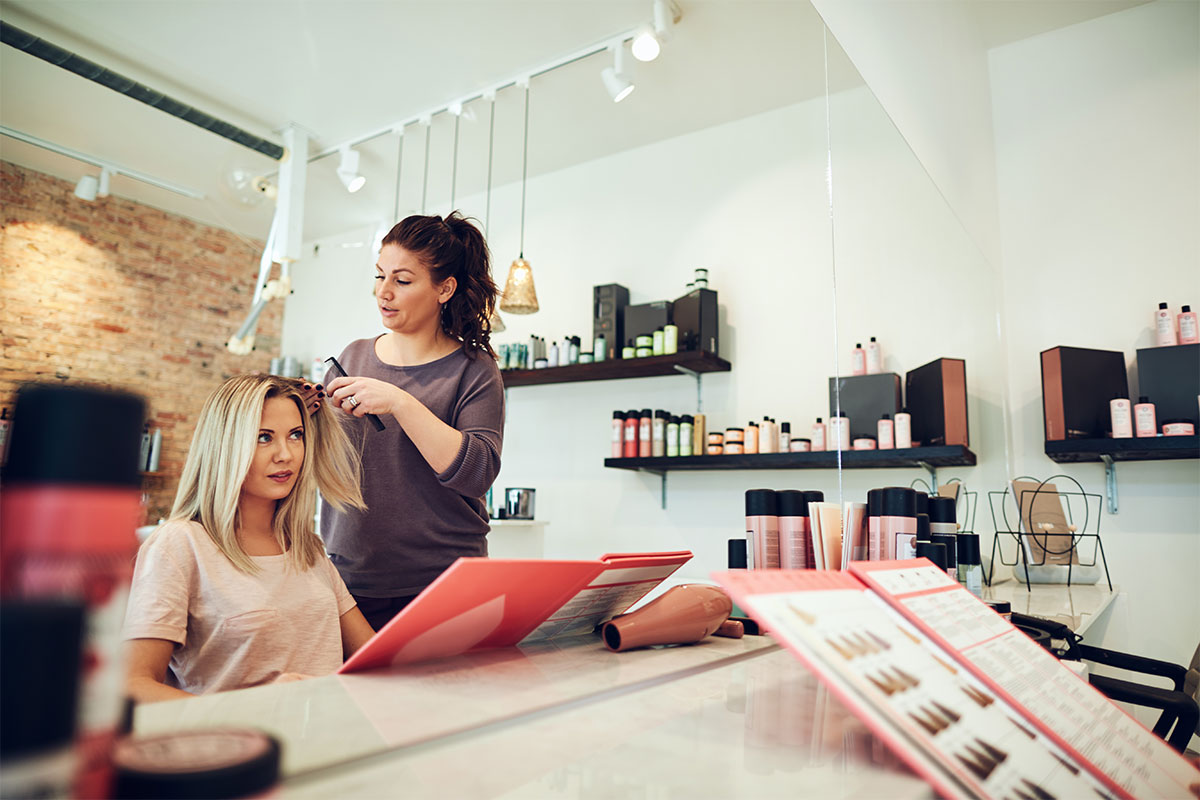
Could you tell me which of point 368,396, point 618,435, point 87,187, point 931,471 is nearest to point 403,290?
point 368,396

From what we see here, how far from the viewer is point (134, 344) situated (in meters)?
5.01

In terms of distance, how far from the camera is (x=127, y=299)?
4992 millimetres

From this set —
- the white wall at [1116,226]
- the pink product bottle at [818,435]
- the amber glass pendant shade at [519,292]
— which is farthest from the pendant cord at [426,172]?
the white wall at [1116,226]

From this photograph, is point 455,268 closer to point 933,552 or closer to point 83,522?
point 933,552

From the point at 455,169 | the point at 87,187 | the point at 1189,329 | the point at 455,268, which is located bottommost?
the point at 455,268

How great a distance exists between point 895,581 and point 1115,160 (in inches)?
125

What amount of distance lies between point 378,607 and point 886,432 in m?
1.61

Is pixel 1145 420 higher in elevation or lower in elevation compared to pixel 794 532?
higher

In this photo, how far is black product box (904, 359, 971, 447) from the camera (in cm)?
233

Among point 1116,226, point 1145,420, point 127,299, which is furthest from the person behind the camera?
point 127,299

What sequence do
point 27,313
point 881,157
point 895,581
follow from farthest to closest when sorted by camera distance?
point 27,313 → point 881,157 → point 895,581

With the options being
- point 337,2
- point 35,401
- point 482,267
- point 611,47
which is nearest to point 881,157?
point 482,267

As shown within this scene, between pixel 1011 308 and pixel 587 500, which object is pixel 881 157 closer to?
pixel 1011 308

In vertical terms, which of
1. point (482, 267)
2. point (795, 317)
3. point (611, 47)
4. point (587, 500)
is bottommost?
point (587, 500)
